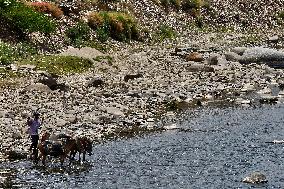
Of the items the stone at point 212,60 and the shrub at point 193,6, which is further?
the shrub at point 193,6

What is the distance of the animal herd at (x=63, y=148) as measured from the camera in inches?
1342

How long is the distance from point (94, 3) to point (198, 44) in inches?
554

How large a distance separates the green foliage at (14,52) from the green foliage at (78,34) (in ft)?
22.0

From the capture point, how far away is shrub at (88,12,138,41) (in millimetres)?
75750

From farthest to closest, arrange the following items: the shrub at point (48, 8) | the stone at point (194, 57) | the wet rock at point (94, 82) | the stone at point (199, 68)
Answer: the stone at point (194, 57) < the shrub at point (48, 8) < the stone at point (199, 68) < the wet rock at point (94, 82)

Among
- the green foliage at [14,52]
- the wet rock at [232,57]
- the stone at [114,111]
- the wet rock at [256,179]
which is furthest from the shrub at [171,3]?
the wet rock at [256,179]

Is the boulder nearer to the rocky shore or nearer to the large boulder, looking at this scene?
the rocky shore

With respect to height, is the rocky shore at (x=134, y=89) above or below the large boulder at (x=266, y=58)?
below

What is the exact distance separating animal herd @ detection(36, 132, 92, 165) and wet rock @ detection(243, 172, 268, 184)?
8245 mm

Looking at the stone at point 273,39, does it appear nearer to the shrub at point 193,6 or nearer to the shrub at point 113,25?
the shrub at point 193,6

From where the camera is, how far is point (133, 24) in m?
81.7

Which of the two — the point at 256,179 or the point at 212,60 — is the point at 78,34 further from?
the point at 256,179

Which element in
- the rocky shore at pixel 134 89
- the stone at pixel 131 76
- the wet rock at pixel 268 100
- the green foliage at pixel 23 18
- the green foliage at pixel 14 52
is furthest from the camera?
the green foliage at pixel 23 18

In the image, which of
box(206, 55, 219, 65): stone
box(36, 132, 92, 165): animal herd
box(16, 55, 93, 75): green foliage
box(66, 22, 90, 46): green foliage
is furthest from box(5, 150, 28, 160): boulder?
box(206, 55, 219, 65): stone
